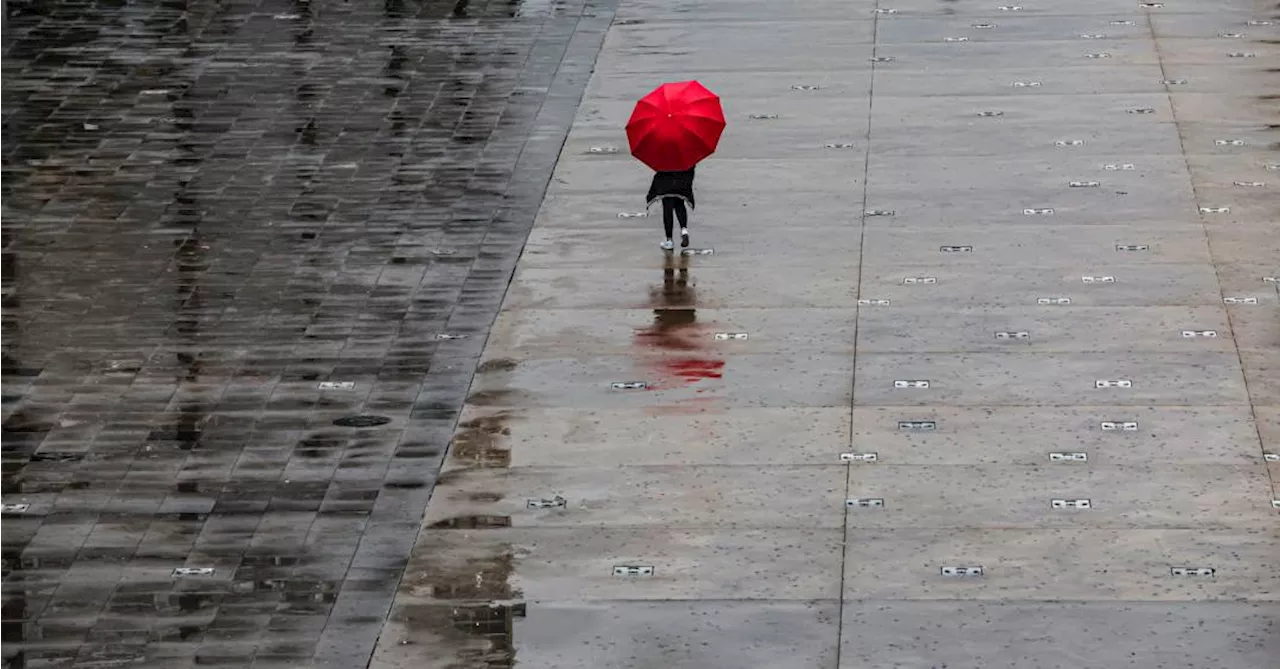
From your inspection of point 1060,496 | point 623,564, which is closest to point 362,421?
point 623,564

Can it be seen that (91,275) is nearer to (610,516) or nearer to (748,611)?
(610,516)

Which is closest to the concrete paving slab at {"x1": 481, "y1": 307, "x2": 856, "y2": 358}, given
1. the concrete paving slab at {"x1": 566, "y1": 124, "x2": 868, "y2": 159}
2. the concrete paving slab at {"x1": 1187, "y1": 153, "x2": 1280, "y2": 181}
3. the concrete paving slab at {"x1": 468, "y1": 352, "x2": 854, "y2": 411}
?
the concrete paving slab at {"x1": 468, "y1": 352, "x2": 854, "y2": 411}

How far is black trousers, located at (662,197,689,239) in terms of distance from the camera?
25953 mm

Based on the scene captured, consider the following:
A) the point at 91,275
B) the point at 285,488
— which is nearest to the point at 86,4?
the point at 91,275

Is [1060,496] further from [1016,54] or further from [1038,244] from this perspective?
[1016,54]

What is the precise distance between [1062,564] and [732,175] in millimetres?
11750

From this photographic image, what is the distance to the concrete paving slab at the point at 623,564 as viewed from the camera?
58.9ft

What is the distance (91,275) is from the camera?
26.2 metres

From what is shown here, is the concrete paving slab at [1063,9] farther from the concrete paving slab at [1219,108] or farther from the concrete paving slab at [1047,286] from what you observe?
the concrete paving slab at [1047,286]

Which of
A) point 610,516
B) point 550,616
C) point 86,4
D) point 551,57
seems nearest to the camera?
point 550,616

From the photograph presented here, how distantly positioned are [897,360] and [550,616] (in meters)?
6.29

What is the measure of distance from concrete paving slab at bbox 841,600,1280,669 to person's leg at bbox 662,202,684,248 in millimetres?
8990

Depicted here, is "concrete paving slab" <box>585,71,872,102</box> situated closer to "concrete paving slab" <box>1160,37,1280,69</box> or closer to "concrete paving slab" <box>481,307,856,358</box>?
"concrete paving slab" <box>1160,37,1280,69</box>

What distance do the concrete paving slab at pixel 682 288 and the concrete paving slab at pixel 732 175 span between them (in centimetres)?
290
